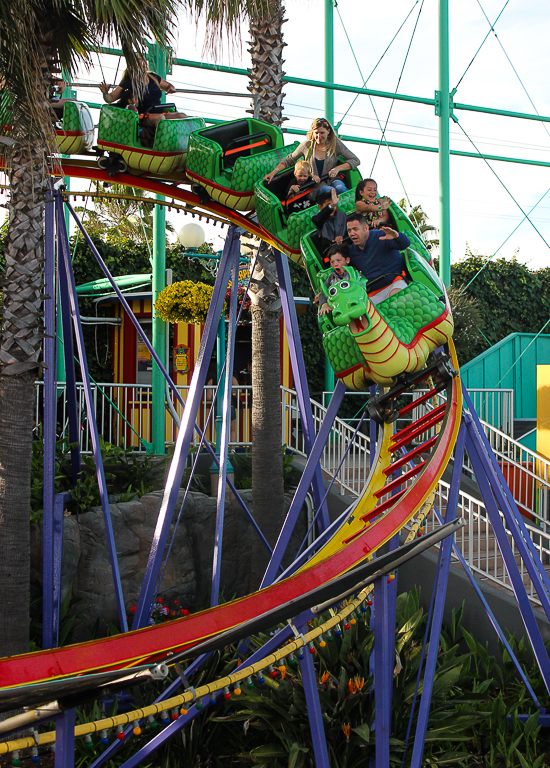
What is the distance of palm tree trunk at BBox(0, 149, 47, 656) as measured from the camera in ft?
14.5

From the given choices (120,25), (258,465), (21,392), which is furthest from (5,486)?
(120,25)

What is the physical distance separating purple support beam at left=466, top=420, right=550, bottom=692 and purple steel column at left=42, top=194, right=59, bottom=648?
2.67 meters

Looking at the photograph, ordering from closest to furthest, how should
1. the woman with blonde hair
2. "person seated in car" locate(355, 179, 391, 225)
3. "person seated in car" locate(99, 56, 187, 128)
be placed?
"person seated in car" locate(355, 179, 391, 225) < the woman with blonde hair < "person seated in car" locate(99, 56, 187, 128)

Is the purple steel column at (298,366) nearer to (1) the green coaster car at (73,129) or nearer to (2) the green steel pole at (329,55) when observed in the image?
(1) the green coaster car at (73,129)

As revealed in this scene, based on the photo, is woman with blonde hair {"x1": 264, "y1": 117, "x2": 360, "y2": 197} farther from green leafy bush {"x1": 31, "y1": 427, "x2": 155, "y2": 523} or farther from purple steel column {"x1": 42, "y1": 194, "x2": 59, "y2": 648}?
green leafy bush {"x1": 31, "y1": 427, "x2": 155, "y2": 523}

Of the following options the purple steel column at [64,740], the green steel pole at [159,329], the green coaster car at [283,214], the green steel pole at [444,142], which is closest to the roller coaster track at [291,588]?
the purple steel column at [64,740]

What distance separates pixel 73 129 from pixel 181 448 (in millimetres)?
2500

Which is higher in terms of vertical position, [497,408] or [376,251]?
[376,251]

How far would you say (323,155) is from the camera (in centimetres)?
444

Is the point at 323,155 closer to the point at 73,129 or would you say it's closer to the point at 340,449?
the point at 73,129

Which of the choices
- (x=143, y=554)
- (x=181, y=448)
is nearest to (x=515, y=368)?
(x=143, y=554)

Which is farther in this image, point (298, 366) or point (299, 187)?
point (298, 366)

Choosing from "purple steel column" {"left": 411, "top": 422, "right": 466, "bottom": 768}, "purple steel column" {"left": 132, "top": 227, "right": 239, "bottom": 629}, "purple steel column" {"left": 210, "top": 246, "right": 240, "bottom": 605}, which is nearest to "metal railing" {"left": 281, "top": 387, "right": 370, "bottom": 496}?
"purple steel column" {"left": 210, "top": 246, "right": 240, "bottom": 605}

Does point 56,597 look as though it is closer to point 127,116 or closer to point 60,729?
point 60,729
